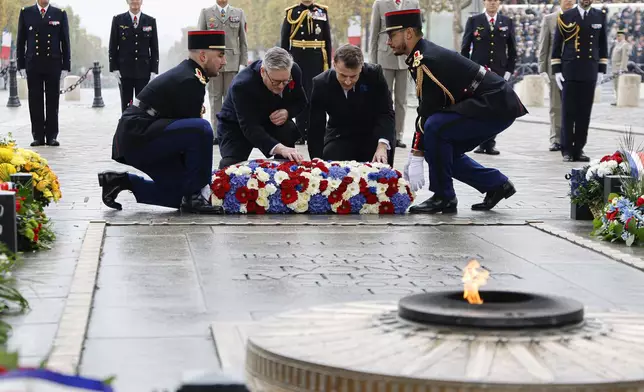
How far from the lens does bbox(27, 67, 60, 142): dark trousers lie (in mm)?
15680

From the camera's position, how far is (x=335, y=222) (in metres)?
8.20

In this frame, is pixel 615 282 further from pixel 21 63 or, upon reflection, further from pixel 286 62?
pixel 21 63

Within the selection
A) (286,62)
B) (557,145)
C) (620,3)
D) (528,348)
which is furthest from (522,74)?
(528,348)

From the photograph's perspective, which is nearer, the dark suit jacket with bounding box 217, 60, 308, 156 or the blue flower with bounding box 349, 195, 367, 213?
the blue flower with bounding box 349, 195, 367, 213

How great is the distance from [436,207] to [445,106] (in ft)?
2.42

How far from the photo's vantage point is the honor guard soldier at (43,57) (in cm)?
1556

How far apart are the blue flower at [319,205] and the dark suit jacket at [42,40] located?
7788 millimetres

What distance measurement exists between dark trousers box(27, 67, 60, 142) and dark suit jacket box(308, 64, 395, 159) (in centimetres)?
700

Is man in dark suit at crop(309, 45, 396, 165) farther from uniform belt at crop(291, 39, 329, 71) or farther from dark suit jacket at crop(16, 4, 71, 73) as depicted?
dark suit jacket at crop(16, 4, 71, 73)

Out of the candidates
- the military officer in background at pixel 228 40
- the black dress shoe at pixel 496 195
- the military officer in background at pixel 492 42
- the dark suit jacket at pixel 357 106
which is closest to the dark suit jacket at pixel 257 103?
the dark suit jacket at pixel 357 106

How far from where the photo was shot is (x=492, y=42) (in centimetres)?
1523

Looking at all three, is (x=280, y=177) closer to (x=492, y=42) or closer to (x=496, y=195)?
(x=496, y=195)

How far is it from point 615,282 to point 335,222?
2.70 meters

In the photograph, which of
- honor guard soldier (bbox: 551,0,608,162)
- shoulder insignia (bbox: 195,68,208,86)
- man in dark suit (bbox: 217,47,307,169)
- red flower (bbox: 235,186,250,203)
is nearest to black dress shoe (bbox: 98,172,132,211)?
red flower (bbox: 235,186,250,203)
